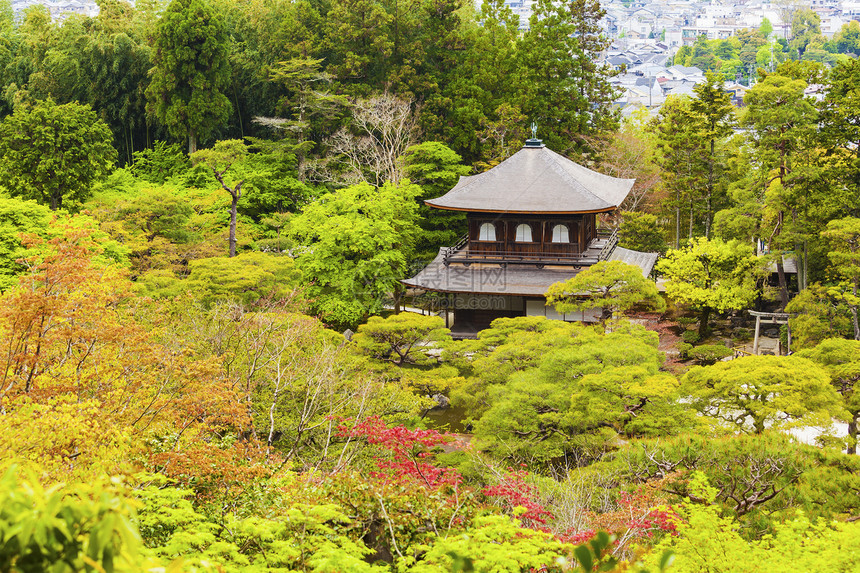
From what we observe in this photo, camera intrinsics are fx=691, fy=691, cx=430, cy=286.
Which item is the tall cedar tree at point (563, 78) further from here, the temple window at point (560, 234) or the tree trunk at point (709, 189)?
the temple window at point (560, 234)

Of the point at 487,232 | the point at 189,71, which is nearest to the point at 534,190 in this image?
the point at 487,232

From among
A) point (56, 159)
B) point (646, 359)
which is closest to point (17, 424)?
point (646, 359)

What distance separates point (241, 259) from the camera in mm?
21109

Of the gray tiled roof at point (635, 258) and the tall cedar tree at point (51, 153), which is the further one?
the gray tiled roof at point (635, 258)

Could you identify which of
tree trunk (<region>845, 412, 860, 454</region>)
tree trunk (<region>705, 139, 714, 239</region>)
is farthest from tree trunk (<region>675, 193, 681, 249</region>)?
tree trunk (<region>845, 412, 860, 454</region>)

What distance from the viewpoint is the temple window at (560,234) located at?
2358cm

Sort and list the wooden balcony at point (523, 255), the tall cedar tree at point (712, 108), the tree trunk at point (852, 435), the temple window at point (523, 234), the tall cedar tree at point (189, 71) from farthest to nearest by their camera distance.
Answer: the tall cedar tree at point (189, 71), the tall cedar tree at point (712, 108), the temple window at point (523, 234), the wooden balcony at point (523, 255), the tree trunk at point (852, 435)

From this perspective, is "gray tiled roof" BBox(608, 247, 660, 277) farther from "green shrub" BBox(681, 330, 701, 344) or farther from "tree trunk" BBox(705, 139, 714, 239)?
"tree trunk" BBox(705, 139, 714, 239)

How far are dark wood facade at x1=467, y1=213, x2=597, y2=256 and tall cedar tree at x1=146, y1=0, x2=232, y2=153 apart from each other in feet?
57.1

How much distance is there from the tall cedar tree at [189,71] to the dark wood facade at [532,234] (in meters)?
17.4

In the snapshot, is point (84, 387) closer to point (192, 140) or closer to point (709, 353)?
point (709, 353)

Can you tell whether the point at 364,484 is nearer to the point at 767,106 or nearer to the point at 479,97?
the point at 767,106

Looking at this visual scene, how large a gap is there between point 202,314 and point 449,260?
10198 mm

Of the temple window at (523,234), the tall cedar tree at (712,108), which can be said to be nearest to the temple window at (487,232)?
the temple window at (523,234)
